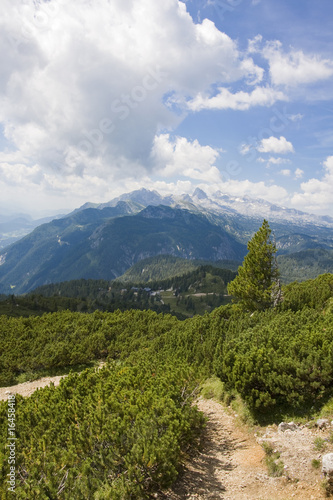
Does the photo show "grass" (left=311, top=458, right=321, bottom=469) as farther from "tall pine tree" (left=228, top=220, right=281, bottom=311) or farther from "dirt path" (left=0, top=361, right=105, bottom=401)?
"dirt path" (left=0, top=361, right=105, bottom=401)

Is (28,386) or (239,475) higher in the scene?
(239,475)

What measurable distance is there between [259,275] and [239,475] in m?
20.1

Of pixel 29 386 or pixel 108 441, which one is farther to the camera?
pixel 29 386

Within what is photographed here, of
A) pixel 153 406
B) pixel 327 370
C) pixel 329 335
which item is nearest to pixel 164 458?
pixel 153 406

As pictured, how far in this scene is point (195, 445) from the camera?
9570 millimetres

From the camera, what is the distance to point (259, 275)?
26391mm

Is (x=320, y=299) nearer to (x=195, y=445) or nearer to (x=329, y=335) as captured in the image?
(x=329, y=335)

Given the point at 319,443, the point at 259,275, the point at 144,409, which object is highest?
the point at 259,275

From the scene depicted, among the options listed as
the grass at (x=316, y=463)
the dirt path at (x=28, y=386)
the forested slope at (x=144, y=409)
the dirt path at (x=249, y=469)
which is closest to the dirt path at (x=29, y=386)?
the dirt path at (x=28, y=386)

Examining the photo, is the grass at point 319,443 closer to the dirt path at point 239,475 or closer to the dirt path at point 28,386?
the dirt path at point 239,475

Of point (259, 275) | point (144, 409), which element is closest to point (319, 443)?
point (144, 409)

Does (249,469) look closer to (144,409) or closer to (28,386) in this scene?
(144,409)

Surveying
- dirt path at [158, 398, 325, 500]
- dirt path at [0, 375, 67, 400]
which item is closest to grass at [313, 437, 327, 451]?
dirt path at [158, 398, 325, 500]

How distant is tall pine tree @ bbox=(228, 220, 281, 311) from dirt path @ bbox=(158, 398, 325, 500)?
16.9 m
